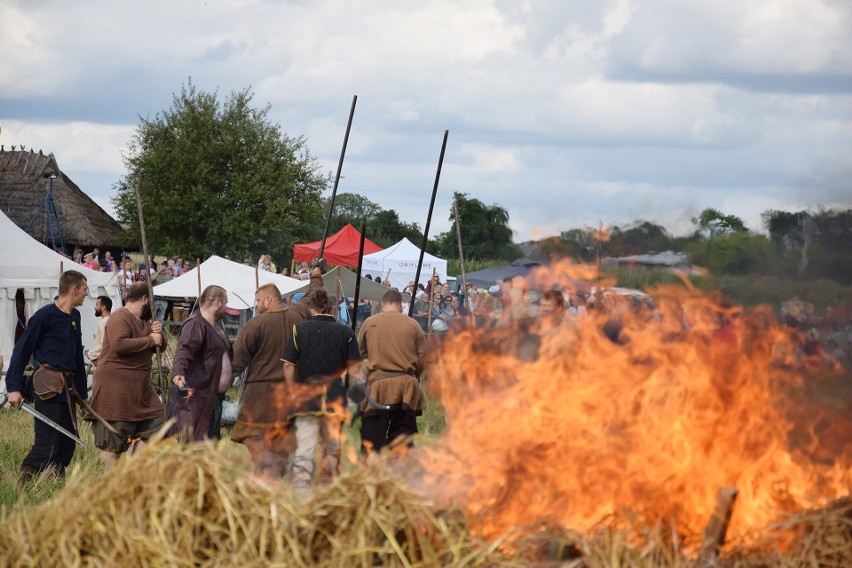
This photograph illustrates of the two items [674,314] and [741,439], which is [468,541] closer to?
[741,439]

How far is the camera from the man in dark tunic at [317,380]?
7.76 m

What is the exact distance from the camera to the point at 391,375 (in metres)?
8.58

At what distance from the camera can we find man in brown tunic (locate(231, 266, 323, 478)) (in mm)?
7918

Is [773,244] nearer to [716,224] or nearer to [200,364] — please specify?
[716,224]

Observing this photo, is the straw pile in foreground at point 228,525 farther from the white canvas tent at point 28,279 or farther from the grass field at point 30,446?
the white canvas tent at point 28,279

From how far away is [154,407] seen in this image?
8.34 m

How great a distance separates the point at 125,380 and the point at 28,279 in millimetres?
6720

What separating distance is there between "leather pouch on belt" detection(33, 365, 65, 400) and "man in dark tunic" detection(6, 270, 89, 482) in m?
0.04

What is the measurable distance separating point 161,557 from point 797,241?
11.3ft

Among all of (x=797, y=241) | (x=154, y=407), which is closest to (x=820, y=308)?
(x=797, y=241)

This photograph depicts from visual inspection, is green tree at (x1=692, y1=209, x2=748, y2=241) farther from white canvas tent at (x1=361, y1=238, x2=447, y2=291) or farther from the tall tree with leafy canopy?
the tall tree with leafy canopy

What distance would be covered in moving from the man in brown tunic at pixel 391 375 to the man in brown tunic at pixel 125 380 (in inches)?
71.1

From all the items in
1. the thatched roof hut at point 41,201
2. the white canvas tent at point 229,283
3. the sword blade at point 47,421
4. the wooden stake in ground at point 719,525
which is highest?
the thatched roof hut at point 41,201

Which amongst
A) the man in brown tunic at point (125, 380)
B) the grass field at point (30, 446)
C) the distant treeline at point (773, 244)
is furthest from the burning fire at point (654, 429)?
the man in brown tunic at point (125, 380)
